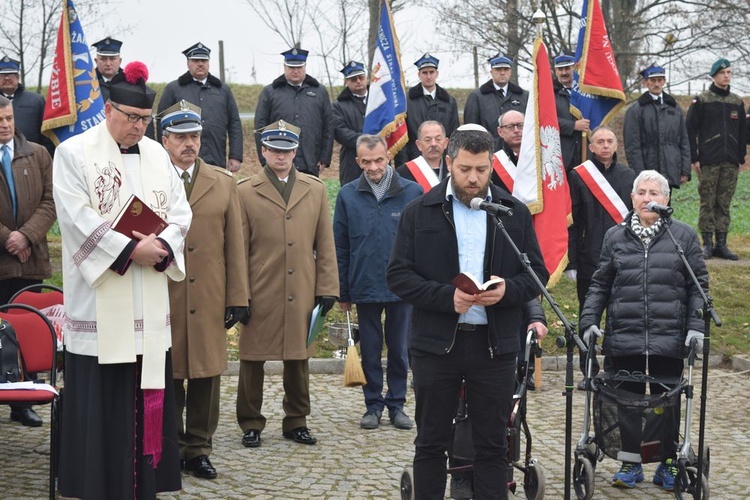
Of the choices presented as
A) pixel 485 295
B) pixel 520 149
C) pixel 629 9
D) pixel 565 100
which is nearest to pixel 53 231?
pixel 565 100

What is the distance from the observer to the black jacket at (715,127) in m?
14.6

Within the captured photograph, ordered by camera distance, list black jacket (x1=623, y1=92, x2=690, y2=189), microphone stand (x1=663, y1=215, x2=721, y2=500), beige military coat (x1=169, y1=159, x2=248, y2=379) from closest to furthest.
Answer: microphone stand (x1=663, y1=215, x2=721, y2=500), beige military coat (x1=169, y1=159, x2=248, y2=379), black jacket (x1=623, y1=92, x2=690, y2=189)

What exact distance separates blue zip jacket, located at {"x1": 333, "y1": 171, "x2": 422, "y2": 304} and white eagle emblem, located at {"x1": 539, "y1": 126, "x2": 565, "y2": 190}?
143 cm

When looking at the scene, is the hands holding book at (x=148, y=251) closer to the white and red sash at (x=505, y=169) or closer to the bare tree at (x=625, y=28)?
the white and red sash at (x=505, y=169)

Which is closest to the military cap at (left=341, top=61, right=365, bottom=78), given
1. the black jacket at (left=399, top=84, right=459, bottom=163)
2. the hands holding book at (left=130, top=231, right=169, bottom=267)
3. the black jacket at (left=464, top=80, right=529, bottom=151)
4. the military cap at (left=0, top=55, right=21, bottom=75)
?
the black jacket at (left=399, top=84, right=459, bottom=163)

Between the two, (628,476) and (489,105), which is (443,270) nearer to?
(628,476)

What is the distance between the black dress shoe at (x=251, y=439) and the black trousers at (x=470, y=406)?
2370mm

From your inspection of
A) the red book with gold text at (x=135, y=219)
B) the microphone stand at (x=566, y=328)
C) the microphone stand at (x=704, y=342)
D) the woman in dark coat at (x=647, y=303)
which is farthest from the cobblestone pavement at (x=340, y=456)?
the red book with gold text at (x=135, y=219)

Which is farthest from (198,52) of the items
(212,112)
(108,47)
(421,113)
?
(421,113)

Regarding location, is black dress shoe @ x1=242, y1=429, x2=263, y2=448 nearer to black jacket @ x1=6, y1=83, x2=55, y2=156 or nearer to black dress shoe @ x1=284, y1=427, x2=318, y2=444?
black dress shoe @ x1=284, y1=427, x2=318, y2=444

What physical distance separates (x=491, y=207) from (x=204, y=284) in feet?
8.17

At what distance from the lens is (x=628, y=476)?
713 centimetres

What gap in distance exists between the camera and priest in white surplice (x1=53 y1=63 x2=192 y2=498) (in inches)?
237

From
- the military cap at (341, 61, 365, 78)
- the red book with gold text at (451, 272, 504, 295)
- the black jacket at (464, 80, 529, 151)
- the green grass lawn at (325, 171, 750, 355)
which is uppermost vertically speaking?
the military cap at (341, 61, 365, 78)
